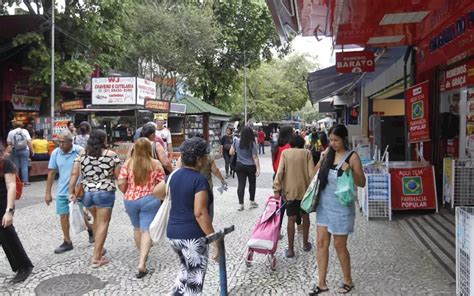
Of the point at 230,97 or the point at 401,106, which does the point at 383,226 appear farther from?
the point at 230,97

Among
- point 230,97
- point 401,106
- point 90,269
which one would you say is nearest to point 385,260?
point 90,269

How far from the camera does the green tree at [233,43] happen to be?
88.4ft

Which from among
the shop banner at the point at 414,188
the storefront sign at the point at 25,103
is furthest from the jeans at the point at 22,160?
the shop banner at the point at 414,188

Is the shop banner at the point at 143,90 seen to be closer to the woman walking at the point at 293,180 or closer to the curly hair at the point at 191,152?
the woman walking at the point at 293,180

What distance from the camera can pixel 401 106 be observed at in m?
18.1

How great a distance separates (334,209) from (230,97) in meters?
27.7

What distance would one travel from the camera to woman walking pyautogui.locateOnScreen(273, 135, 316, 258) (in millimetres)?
5418

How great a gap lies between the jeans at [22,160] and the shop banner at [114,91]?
3873 mm

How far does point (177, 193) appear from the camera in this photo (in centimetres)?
334

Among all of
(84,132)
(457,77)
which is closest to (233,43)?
(84,132)

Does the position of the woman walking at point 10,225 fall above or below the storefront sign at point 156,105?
below

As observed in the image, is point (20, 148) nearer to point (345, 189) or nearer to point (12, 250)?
point (12, 250)

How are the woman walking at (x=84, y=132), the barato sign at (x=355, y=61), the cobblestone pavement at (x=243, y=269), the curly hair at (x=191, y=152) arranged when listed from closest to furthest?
the curly hair at (x=191, y=152), the cobblestone pavement at (x=243, y=269), the woman walking at (x=84, y=132), the barato sign at (x=355, y=61)

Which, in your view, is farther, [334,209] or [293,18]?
[293,18]
